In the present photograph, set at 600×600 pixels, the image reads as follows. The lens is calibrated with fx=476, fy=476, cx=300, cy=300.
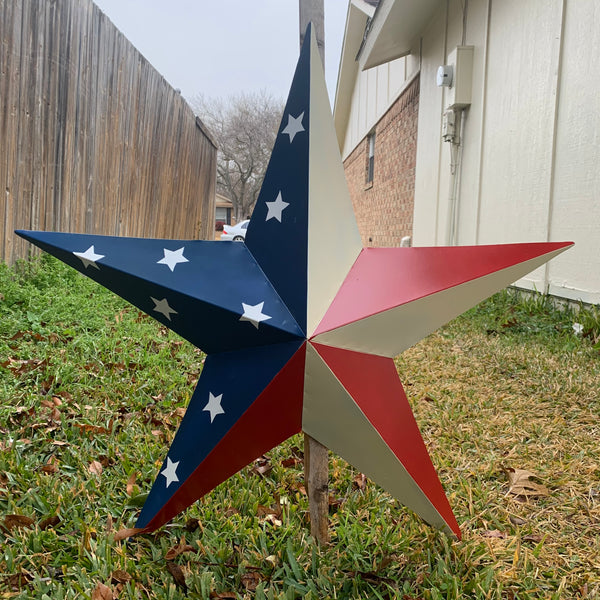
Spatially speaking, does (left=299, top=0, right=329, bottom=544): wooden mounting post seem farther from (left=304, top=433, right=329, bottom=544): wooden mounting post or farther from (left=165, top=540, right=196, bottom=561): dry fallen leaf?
(left=165, top=540, right=196, bottom=561): dry fallen leaf

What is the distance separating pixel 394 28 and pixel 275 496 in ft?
26.0

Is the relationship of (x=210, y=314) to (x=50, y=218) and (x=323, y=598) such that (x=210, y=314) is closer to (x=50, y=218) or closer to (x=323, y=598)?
(x=323, y=598)

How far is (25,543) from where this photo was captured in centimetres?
155

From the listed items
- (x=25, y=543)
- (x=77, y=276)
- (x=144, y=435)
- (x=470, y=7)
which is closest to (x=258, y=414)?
(x=25, y=543)

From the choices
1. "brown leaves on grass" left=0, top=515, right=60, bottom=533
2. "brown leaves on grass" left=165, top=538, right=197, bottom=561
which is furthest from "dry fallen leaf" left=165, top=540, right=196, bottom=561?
"brown leaves on grass" left=0, top=515, right=60, bottom=533

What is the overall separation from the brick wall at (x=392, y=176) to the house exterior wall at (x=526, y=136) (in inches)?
48.9

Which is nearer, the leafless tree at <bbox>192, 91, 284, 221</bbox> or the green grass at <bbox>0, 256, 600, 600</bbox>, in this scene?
the green grass at <bbox>0, 256, 600, 600</bbox>

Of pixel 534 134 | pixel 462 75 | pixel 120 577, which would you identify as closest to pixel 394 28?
pixel 462 75

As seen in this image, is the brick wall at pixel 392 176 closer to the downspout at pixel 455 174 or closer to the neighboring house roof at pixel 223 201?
the downspout at pixel 455 174

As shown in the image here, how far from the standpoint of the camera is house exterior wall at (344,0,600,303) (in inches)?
156

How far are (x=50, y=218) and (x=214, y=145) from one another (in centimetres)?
711

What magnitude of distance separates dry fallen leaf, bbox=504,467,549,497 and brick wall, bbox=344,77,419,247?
7.17 m

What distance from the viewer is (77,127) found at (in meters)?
4.92

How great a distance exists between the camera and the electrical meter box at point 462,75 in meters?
6.05
